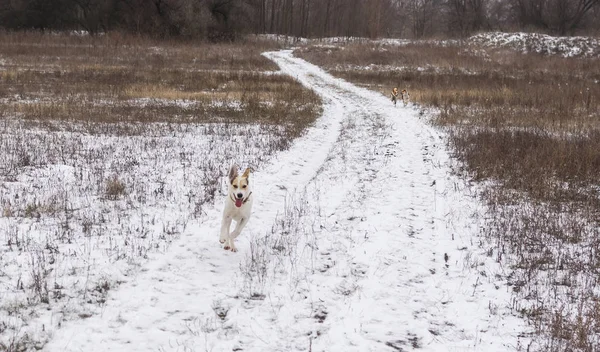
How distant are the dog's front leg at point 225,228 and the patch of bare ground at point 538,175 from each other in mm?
3502

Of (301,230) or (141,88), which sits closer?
(301,230)

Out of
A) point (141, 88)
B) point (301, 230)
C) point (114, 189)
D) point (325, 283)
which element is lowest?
point (325, 283)

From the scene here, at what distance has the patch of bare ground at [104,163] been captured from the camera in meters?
5.02

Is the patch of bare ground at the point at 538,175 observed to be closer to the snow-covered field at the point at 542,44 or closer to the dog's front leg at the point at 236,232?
the dog's front leg at the point at 236,232

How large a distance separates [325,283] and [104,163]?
680 centimetres

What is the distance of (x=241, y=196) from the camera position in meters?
5.52

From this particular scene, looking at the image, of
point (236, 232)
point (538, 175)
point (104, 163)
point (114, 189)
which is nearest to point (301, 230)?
point (236, 232)

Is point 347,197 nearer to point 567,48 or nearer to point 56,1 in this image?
point 567,48

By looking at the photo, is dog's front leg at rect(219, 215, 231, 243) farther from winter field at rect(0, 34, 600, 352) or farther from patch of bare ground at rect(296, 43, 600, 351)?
patch of bare ground at rect(296, 43, 600, 351)

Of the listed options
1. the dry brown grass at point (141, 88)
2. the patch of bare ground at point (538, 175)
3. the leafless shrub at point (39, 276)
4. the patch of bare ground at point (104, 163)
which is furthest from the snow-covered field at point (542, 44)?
the leafless shrub at point (39, 276)

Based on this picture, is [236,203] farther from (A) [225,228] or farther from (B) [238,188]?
(A) [225,228]

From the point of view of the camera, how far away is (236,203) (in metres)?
5.60

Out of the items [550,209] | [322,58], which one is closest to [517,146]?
[550,209]

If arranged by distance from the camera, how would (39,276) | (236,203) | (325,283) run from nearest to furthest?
(39,276) < (325,283) < (236,203)
